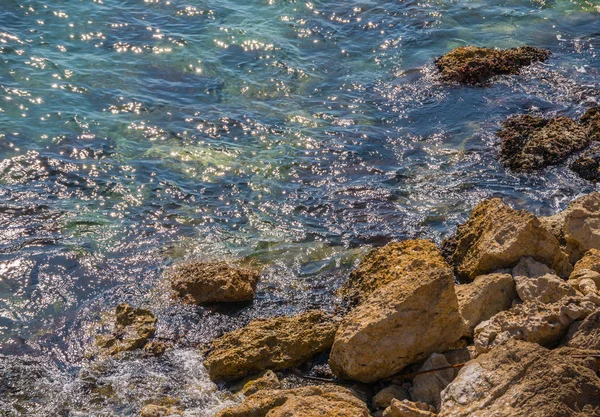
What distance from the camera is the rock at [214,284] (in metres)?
10.9

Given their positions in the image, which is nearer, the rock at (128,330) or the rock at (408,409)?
the rock at (408,409)

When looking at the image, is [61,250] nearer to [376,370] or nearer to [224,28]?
[376,370]

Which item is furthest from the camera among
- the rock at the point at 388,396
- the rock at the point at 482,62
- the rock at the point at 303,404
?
the rock at the point at 482,62

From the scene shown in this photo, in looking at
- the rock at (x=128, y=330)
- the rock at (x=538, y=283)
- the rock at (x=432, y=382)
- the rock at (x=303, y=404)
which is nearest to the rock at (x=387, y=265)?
the rock at (x=538, y=283)

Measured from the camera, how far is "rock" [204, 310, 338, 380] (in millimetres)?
9281

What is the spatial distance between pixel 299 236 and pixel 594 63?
1052 cm

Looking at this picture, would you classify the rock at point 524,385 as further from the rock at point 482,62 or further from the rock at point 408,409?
the rock at point 482,62

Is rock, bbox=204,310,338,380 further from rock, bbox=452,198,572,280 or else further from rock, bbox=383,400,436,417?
rock, bbox=452,198,572,280

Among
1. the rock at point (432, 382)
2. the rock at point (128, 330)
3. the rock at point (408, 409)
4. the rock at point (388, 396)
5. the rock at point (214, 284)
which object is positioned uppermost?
the rock at point (408, 409)

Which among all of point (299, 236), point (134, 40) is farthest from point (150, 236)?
point (134, 40)

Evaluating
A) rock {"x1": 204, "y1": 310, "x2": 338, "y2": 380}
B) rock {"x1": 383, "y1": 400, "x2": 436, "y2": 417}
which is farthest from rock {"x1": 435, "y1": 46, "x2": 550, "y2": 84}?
rock {"x1": 383, "y1": 400, "x2": 436, "y2": 417}

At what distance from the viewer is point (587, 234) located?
1008cm

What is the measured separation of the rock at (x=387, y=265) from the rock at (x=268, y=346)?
3.44 feet

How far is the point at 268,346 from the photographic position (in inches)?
370
